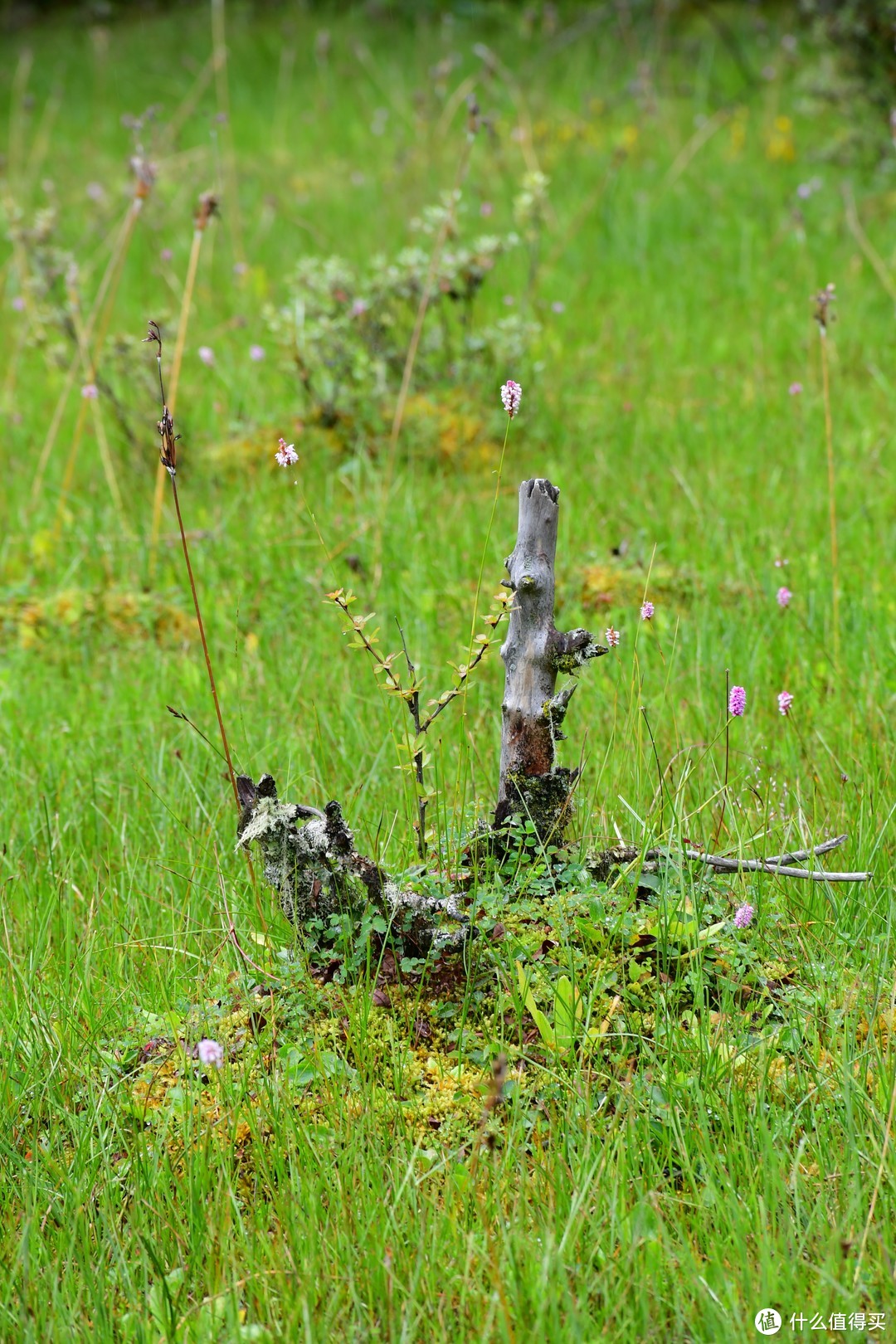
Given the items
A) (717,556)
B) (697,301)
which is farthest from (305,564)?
(697,301)

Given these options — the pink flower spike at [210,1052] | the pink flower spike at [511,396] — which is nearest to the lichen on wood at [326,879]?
the pink flower spike at [210,1052]

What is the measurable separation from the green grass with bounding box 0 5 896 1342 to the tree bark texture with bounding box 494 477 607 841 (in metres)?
0.14

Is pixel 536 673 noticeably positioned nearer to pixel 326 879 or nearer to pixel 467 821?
pixel 467 821

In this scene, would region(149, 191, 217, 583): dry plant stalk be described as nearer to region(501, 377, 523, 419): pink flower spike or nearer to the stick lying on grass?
region(501, 377, 523, 419): pink flower spike

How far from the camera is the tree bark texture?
7.11 feet

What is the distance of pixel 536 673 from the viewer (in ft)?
7.29

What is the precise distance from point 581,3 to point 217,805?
502 inches

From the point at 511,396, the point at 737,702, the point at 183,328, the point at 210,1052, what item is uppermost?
the point at 183,328

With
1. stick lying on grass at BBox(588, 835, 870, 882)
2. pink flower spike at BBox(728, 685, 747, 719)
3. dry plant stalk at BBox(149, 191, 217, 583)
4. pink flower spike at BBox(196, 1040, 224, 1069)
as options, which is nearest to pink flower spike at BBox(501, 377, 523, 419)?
pink flower spike at BBox(728, 685, 747, 719)

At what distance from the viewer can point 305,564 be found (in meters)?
4.21

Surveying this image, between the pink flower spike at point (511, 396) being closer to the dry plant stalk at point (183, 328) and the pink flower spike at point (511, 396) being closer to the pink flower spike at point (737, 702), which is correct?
the pink flower spike at point (737, 702)

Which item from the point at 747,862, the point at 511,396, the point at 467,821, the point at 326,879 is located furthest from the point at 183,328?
the point at 747,862

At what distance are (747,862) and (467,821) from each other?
0.59 metres

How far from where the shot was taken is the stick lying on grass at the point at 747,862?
2.11m
